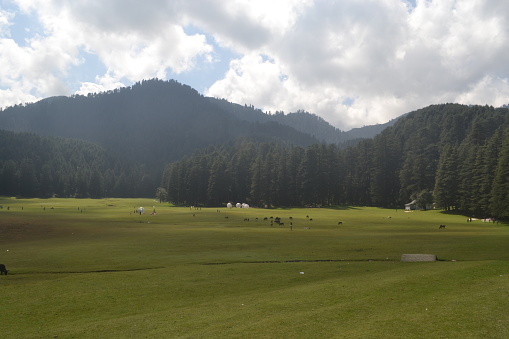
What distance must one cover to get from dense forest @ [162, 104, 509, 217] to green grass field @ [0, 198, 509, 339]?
77127 millimetres

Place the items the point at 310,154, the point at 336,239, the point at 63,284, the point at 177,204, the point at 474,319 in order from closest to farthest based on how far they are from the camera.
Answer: the point at 474,319 → the point at 63,284 → the point at 336,239 → the point at 310,154 → the point at 177,204

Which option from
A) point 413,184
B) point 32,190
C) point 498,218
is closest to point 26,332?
point 498,218

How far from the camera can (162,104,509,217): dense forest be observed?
374 ft

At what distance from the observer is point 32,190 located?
19962cm

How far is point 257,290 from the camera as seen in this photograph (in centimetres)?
2166

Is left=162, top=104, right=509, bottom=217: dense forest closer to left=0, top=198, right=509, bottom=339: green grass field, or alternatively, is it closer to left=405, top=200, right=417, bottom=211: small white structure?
left=405, top=200, right=417, bottom=211: small white structure

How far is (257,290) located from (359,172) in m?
134

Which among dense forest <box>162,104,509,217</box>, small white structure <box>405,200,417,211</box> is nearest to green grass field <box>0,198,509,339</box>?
dense forest <box>162,104,509,217</box>

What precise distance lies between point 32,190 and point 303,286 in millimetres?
217117

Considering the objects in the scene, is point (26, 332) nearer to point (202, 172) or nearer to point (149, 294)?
point (149, 294)

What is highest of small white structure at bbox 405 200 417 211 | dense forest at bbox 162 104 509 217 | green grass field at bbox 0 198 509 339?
dense forest at bbox 162 104 509 217

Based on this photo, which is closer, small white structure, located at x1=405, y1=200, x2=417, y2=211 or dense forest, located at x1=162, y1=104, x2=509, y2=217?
dense forest, located at x1=162, y1=104, x2=509, y2=217

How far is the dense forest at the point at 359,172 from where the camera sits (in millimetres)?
113938

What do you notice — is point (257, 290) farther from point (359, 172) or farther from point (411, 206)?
point (359, 172)
